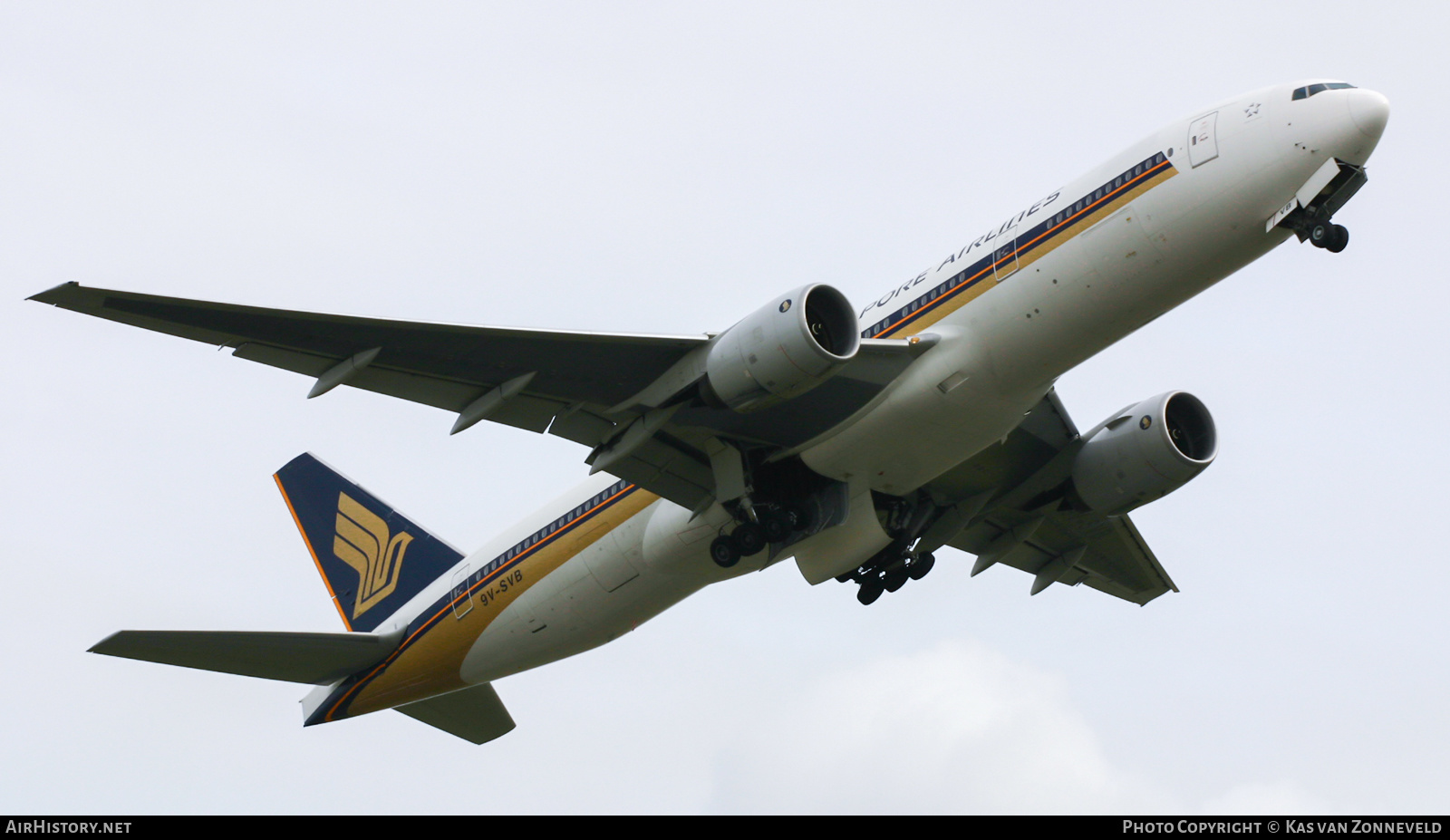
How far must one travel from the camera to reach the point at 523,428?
19.9 metres

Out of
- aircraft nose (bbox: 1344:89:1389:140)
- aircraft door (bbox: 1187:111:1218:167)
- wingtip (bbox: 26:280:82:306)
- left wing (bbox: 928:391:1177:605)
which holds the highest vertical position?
wingtip (bbox: 26:280:82:306)

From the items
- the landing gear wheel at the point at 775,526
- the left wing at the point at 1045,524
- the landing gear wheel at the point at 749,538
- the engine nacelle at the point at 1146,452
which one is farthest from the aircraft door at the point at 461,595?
the engine nacelle at the point at 1146,452

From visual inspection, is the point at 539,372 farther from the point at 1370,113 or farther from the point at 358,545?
the point at 1370,113

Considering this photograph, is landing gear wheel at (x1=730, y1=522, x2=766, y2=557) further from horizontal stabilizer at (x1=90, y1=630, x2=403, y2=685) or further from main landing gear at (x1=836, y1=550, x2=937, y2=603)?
horizontal stabilizer at (x1=90, y1=630, x2=403, y2=685)

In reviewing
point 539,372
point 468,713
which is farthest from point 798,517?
point 468,713

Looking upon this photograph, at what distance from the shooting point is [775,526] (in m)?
20.8

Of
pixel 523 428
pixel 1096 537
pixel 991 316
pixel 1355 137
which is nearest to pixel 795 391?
pixel 991 316

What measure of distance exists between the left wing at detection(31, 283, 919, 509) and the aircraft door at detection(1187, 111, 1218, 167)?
436 cm

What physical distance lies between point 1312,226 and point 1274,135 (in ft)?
4.06

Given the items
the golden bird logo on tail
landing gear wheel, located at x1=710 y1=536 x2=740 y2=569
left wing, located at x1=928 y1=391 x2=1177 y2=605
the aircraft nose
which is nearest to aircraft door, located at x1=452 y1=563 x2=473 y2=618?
the golden bird logo on tail

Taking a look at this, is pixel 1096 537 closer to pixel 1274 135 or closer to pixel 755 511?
pixel 755 511

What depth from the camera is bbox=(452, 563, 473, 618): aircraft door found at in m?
23.6

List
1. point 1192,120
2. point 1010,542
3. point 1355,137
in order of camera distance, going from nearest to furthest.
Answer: point 1355,137 < point 1192,120 < point 1010,542

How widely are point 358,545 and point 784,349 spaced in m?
12.8
